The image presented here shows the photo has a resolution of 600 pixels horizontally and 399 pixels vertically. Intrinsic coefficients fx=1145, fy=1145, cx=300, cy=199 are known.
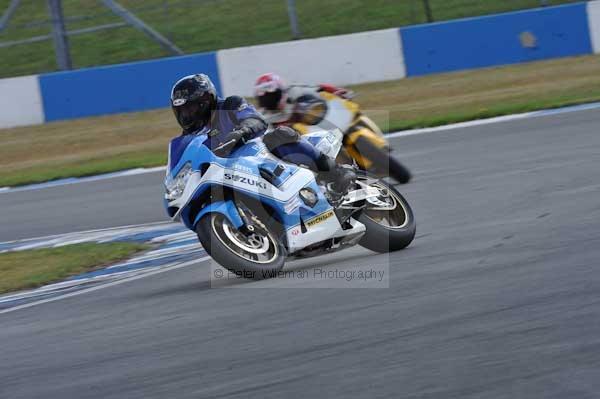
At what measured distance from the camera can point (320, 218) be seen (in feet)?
23.5

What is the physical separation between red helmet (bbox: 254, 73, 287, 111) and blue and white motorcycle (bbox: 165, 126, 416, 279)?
97.9 inches

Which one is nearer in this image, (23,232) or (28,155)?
(23,232)

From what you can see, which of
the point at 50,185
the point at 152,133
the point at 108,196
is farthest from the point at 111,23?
the point at 108,196

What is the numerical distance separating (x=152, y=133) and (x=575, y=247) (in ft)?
39.5

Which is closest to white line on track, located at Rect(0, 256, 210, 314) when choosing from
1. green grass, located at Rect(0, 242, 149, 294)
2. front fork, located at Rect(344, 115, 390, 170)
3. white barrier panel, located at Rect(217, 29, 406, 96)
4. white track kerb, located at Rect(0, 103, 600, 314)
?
white track kerb, located at Rect(0, 103, 600, 314)

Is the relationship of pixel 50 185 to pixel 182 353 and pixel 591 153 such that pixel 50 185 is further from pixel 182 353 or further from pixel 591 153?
pixel 182 353

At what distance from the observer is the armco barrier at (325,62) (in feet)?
61.3

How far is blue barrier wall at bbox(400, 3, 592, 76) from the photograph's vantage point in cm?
1855

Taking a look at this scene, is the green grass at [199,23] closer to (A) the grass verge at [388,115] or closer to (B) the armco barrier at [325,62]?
(B) the armco barrier at [325,62]

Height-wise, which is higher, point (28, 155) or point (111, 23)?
point (111, 23)

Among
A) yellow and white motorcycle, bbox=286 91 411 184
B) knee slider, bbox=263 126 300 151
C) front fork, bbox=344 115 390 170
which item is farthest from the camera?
front fork, bbox=344 115 390 170

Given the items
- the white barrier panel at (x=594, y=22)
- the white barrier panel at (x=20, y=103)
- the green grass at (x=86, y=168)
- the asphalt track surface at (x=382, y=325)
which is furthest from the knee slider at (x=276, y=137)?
the white barrier panel at (x=20, y=103)

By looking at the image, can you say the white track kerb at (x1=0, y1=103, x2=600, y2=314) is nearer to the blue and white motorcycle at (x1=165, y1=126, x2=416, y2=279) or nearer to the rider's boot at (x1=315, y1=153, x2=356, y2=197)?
the blue and white motorcycle at (x1=165, y1=126, x2=416, y2=279)

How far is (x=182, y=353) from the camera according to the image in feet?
17.6
